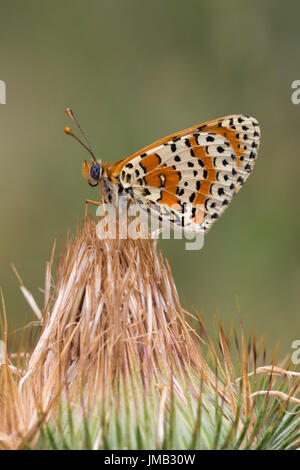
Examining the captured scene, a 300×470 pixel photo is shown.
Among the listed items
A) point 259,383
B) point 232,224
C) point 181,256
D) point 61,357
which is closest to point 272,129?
point 232,224

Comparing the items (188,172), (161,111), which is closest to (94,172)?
(188,172)

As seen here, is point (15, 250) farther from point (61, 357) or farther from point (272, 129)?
point (61, 357)

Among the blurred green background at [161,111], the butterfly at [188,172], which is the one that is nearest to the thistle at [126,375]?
the butterfly at [188,172]

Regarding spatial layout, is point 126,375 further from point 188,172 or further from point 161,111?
point 161,111

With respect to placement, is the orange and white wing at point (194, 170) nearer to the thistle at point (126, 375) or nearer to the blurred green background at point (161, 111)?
the thistle at point (126, 375)
